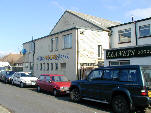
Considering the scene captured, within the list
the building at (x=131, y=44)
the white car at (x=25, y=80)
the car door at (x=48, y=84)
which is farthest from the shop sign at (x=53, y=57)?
the car door at (x=48, y=84)

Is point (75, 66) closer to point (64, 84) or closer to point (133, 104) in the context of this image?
point (64, 84)

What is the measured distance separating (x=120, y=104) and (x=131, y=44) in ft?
45.1

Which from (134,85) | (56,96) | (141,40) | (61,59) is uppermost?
(141,40)

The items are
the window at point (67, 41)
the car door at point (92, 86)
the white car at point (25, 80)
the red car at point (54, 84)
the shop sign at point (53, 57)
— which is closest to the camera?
the car door at point (92, 86)

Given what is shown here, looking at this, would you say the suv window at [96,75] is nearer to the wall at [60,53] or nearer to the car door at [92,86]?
the car door at [92,86]

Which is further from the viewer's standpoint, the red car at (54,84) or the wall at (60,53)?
the wall at (60,53)

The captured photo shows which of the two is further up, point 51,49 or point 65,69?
Answer: point 51,49

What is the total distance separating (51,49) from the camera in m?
26.7

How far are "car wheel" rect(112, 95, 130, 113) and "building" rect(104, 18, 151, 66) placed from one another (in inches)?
287

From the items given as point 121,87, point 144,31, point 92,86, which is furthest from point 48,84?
point 144,31

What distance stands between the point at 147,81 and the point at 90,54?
47.9ft

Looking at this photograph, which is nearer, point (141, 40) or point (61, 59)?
point (141, 40)

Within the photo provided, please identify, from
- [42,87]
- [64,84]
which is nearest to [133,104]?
[64,84]

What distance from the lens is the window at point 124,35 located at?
22234mm
